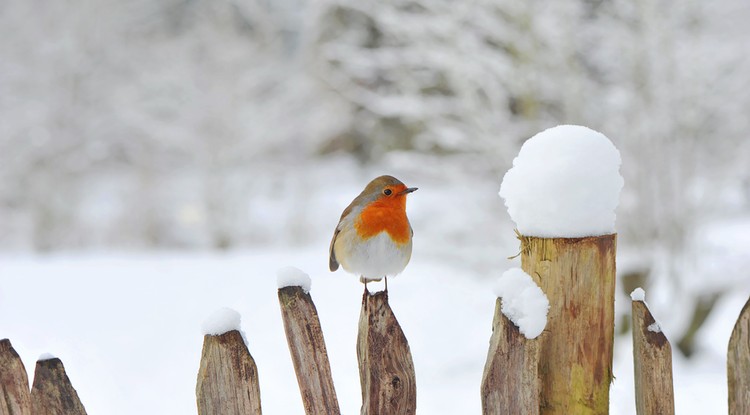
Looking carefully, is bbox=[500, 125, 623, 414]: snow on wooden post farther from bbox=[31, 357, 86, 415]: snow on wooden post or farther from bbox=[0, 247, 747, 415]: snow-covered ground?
bbox=[0, 247, 747, 415]: snow-covered ground

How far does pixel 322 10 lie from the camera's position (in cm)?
1083

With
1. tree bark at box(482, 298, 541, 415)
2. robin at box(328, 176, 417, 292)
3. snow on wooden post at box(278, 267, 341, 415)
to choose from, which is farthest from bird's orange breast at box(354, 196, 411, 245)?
tree bark at box(482, 298, 541, 415)

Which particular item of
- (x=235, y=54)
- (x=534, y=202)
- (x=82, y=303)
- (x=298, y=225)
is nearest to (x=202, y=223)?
(x=298, y=225)

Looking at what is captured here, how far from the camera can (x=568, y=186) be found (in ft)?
4.62

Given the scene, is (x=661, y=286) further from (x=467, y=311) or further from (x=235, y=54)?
(x=235, y=54)

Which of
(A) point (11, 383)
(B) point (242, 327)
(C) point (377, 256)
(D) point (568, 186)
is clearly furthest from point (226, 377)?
(B) point (242, 327)

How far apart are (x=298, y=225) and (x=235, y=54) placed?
13.2ft

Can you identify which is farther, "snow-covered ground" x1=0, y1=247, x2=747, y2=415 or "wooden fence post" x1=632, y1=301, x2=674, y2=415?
"snow-covered ground" x1=0, y1=247, x2=747, y2=415

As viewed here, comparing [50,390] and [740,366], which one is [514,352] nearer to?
[740,366]

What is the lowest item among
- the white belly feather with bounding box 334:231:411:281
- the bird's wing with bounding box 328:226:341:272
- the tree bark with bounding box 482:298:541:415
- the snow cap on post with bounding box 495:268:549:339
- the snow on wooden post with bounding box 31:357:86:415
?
the snow on wooden post with bounding box 31:357:86:415

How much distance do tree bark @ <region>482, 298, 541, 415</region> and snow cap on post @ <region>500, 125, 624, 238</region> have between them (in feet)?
0.68

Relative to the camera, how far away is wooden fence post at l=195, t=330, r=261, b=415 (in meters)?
1.31

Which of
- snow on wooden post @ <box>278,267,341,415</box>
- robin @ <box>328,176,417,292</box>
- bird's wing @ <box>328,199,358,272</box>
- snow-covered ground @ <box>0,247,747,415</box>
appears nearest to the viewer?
snow on wooden post @ <box>278,267,341,415</box>

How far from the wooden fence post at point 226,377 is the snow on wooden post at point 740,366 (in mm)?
967
